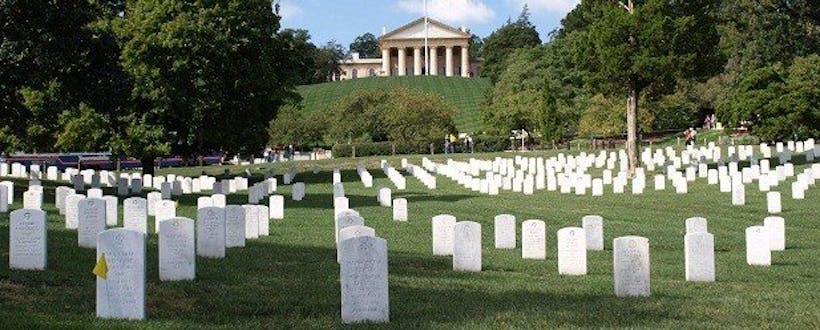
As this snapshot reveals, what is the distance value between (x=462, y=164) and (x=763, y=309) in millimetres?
41437

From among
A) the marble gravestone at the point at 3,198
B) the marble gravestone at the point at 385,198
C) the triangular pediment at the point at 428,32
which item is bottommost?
the marble gravestone at the point at 385,198

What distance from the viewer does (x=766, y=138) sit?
63.6m

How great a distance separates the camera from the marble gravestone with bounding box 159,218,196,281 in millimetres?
13867

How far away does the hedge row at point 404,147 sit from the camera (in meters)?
79.2

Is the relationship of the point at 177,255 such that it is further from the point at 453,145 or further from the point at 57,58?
the point at 453,145

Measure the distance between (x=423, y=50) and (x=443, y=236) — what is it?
16271 centimetres

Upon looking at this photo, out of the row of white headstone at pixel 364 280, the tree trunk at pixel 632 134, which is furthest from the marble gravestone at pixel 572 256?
the tree trunk at pixel 632 134

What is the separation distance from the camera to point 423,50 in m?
180

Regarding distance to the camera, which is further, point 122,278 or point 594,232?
point 594,232

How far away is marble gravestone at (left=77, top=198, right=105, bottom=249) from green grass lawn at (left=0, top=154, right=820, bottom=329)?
0.98 feet

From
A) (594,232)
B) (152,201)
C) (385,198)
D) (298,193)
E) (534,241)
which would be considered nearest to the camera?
(534,241)

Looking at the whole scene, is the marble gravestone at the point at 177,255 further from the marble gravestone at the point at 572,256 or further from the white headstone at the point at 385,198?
the white headstone at the point at 385,198

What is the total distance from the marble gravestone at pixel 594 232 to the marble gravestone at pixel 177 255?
25.5 ft

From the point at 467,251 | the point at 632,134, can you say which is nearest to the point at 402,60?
the point at 632,134
